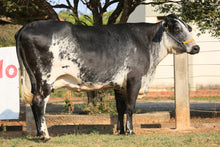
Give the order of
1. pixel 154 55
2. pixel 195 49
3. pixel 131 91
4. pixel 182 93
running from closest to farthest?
pixel 131 91 → pixel 195 49 → pixel 154 55 → pixel 182 93

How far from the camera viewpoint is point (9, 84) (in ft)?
22.6

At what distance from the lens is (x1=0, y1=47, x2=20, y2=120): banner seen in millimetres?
6832

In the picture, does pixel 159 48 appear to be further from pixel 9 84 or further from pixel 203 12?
pixel 9 84

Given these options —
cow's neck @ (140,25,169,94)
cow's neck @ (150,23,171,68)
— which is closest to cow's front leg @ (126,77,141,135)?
cow's neck @ (140,25,169,94)

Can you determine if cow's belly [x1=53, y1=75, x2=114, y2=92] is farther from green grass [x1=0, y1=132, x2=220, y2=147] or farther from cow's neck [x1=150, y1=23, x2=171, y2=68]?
cow's neck [x1=150, y1=23, x2=171, y2=68]

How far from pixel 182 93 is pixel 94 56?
6.54 feet

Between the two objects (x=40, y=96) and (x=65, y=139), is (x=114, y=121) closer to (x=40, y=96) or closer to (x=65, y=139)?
(x=65, y=139)

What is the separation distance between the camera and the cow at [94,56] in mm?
5078

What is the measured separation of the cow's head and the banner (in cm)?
315

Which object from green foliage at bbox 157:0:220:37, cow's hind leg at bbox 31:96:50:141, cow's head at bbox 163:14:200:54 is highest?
green foliage at bbox 157:0:220:37

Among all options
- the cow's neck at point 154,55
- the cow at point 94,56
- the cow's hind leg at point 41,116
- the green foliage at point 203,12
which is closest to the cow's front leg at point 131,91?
the cow at point 94,56

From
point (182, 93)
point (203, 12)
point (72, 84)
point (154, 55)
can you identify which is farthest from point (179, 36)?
point (72, 84)

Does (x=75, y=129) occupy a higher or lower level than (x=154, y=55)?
lower

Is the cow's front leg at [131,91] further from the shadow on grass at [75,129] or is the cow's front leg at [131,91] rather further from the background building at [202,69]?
the background building at [202,69]
